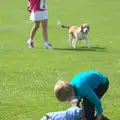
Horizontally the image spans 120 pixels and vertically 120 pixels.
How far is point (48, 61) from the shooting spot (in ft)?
40.3

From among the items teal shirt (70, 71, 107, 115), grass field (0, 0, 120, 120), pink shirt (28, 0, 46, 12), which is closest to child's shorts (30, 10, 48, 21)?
pink shirt (28, 0, 46, 12)

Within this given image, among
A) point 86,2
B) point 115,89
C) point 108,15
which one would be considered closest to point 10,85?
point 115,89

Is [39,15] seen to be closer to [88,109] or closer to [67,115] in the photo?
[88,109]

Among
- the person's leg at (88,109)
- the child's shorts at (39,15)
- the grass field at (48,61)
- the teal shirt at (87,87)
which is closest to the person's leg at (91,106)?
the person's leg at (88,109)

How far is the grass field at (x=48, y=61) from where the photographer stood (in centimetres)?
870

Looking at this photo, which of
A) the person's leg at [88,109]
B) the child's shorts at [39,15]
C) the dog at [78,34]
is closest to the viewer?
the person's leg at [88,109]

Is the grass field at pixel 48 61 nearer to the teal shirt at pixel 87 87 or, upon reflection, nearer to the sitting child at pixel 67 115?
the teal shirt at pixel 87 87

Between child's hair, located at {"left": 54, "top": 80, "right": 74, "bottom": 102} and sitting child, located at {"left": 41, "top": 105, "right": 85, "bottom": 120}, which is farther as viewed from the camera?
child's hair, located at {"left": 54, "top": 80, "right": 74, "bottom": 102}

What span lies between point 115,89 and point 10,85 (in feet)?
6.64

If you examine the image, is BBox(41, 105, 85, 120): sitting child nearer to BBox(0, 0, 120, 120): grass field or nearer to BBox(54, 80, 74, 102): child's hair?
BBox(54, 80, 74, 102): child's hair

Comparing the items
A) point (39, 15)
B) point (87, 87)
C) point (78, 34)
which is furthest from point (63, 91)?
point (78, 34)

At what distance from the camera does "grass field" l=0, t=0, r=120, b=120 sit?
28.5 feet

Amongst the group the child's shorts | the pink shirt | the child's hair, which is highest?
the pink shirt

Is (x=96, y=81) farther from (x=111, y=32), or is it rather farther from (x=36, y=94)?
(x=111, y=32)
